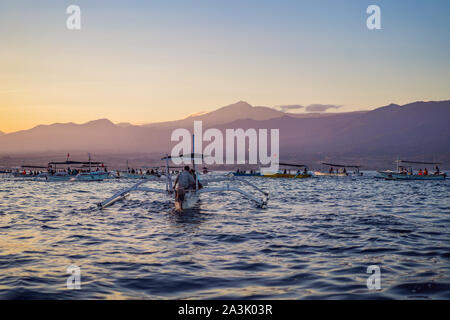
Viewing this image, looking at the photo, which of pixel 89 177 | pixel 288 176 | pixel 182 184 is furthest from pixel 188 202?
pixel 288 176

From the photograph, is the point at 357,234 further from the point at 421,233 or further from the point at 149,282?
the point at 149,282

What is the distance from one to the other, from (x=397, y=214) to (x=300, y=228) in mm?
8865

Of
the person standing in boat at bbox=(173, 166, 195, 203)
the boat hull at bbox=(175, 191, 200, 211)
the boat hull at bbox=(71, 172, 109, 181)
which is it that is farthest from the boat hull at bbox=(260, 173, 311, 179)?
the person standing in boat at bbox=(173, 166, 195, 203)

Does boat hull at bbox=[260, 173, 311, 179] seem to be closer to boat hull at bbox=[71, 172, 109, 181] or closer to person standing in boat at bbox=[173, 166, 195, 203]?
boat hull at bbox=[71, 172, 109, 181]

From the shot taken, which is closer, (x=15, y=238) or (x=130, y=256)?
(x=130, y=256)

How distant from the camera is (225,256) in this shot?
12.1 meters

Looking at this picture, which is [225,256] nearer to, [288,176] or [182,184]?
[182,184]

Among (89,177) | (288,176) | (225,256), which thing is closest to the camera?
(225,256)

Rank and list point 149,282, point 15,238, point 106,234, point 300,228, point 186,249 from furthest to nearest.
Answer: point 300,228 < point 106,234 < point 15,238 < point 186,249 < point 149,282

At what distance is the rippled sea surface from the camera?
28.5 ft

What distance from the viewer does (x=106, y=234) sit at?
16.2m

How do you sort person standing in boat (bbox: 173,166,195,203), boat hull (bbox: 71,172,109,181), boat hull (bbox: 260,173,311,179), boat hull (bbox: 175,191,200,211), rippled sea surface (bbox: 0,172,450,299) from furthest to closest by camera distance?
boat hull (bbox: 260,173,311,179) → boat hull (bbox: 71,172,109,181) → boat hull (bbox: 175,191,200,211) → person standing in boat (bbox: 173,166,195,203) → rippled sea surface (bbox: 0,172,450,299)
